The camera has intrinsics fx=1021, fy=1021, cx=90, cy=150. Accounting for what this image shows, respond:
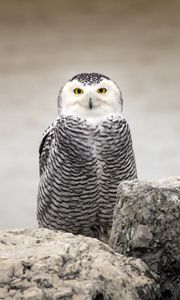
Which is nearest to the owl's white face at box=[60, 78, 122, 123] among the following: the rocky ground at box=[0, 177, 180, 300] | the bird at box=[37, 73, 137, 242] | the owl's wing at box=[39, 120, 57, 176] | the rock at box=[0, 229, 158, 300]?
the bird at box=[37, 73, 137, 242]

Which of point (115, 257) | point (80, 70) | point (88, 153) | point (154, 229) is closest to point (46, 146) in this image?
point (88, 153)

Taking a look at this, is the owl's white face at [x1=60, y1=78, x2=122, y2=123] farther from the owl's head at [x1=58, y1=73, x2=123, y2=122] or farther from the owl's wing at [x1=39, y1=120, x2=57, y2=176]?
the owl's wing at [x1=39, y1=120, x2=57, y2=176]

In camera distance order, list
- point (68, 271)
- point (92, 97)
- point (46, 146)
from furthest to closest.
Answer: point (46, 146) < point (92, 97) < point (68, 271)

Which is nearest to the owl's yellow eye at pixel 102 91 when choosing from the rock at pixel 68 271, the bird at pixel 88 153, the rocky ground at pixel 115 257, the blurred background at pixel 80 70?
the bird at pixel 88 153

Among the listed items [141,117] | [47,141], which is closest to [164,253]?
[47,141]

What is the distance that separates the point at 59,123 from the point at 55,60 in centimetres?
189

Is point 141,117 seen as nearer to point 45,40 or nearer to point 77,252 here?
point 45,40

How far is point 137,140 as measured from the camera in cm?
459

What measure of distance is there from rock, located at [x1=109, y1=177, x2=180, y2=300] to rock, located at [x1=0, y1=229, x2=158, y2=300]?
13cm

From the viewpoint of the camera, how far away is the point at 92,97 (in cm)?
261

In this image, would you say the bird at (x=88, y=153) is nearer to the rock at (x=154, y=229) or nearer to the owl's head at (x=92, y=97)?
the owl's head at (x=92, y=97)

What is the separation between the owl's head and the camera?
2.61 metres

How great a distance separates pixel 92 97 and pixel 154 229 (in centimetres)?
92

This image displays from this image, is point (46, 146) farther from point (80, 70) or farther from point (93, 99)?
point (80, 70)
